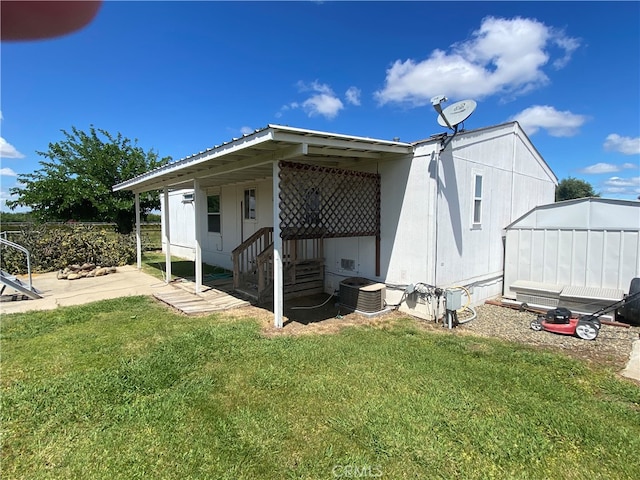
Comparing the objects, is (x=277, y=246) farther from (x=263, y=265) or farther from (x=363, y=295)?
(x=363, y=295)

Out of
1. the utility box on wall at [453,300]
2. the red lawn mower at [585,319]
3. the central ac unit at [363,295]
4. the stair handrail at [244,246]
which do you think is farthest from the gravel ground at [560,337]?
the stair handrail at [244,246]

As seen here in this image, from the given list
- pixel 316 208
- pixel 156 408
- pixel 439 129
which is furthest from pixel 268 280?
pixel 439 129

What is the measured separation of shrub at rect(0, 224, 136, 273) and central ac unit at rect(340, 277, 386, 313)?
32.3 feet

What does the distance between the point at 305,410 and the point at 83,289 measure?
321 inches

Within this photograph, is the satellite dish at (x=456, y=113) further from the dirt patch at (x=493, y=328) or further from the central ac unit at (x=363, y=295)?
the dirt patch at (x=493, y=328)

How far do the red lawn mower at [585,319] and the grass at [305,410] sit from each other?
131 cm

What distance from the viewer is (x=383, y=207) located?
678 cm

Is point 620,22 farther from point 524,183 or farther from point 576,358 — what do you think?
point 576,358

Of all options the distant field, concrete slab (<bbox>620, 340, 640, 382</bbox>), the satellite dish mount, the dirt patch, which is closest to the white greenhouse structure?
the dirt patch

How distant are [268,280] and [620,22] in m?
9.56

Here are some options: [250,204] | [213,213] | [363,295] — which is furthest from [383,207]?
[213,213]

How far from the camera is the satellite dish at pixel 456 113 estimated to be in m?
5.45

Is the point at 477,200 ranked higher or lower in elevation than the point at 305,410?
higher

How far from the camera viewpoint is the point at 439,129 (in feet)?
20.4
